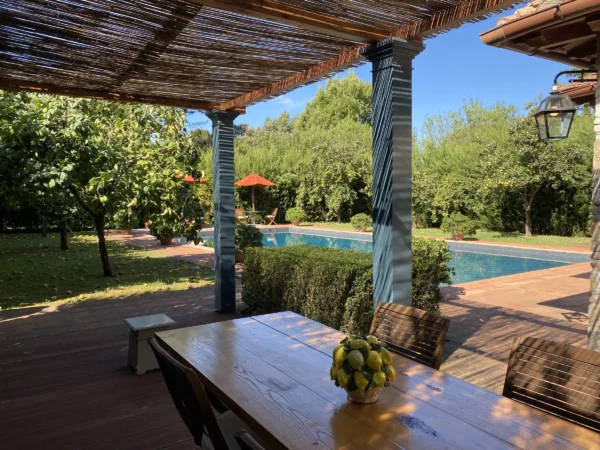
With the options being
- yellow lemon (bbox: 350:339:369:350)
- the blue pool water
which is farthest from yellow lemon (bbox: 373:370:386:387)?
the blue pool water

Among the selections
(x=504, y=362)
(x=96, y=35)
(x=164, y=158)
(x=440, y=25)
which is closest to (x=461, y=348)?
(x=504, y=362)

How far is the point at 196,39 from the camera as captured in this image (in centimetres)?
317

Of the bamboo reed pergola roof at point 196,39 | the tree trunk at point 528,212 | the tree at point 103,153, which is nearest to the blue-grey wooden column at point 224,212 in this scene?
the bamboo reed pergola roof at point 196,39

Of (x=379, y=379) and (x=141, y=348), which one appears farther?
(x=141, y=348)

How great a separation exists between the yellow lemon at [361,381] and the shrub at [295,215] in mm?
17738

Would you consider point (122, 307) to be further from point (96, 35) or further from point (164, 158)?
point (96, 35)

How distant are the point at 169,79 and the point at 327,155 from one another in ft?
49.3

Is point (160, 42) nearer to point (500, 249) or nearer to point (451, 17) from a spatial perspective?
point (451, 17)

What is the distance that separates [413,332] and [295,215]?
669 inches

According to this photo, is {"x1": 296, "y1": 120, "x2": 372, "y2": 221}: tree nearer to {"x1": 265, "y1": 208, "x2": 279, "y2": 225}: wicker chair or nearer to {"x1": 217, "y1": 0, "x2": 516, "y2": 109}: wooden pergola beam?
{"x1": 265, "y1": 208, "x2": 279, "y2": 225}: wicker chair

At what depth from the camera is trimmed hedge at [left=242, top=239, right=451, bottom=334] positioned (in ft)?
13.6

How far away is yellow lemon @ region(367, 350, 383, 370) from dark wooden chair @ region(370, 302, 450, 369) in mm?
666

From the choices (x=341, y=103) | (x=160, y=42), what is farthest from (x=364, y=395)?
(x=341, y=103)

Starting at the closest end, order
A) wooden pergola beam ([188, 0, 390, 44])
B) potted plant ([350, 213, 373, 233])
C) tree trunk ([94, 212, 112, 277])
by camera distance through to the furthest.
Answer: wooden pergola beam ([188, 0, 390, 44]) → tree trunk ([94, 212, 112, 277]) → potted plant ([350, 213, 373, 233])
